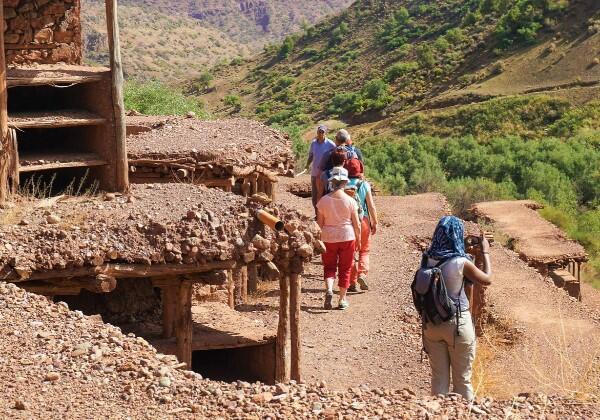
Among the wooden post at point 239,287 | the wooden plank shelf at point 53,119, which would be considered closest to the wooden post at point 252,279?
the wooden post at point 239,287

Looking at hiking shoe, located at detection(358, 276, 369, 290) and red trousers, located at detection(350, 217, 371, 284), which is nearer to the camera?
red trousers, located at detection(350, 217, 371, 284)

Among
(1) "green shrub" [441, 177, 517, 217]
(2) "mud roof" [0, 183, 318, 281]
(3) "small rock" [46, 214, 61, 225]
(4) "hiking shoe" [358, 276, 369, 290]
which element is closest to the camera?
(2) "mud roof" [0, 183, 318, 281]

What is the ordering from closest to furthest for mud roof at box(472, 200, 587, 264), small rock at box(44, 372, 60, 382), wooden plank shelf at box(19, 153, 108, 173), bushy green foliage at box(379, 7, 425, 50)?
1. small rock at box(44, 372, 60, 382)
2. wooden plank shelf at box(19, 153, 108, 173)
3. mud roof at box(472, 200, 587, 264)
4. bushy green foliage at box(379, 7, 425, 50)

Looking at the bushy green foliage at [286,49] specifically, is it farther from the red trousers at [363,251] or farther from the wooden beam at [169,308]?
the wooden beam at [169,308]

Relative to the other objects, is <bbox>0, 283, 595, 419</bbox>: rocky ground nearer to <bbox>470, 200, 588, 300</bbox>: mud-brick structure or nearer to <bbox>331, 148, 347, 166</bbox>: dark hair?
<bbox>331, 148, 347, 166</bbox>: dark hair

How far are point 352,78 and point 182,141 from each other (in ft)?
151

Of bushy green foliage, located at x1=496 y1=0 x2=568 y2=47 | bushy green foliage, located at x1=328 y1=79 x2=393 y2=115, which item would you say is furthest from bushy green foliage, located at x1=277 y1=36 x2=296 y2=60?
bushy green foliage, located at x1=496 y1=0 x2=568 y2=47

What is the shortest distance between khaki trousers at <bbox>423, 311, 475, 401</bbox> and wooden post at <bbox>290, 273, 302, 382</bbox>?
2905 mm

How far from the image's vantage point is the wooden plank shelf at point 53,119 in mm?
10758

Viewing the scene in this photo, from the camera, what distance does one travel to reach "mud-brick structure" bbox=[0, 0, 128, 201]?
1077 cm

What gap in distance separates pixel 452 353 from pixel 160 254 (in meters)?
3.14

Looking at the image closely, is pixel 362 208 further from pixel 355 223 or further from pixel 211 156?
pixel 211 156

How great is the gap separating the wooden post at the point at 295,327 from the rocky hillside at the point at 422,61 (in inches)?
1440

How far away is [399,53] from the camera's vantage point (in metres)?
58.5
